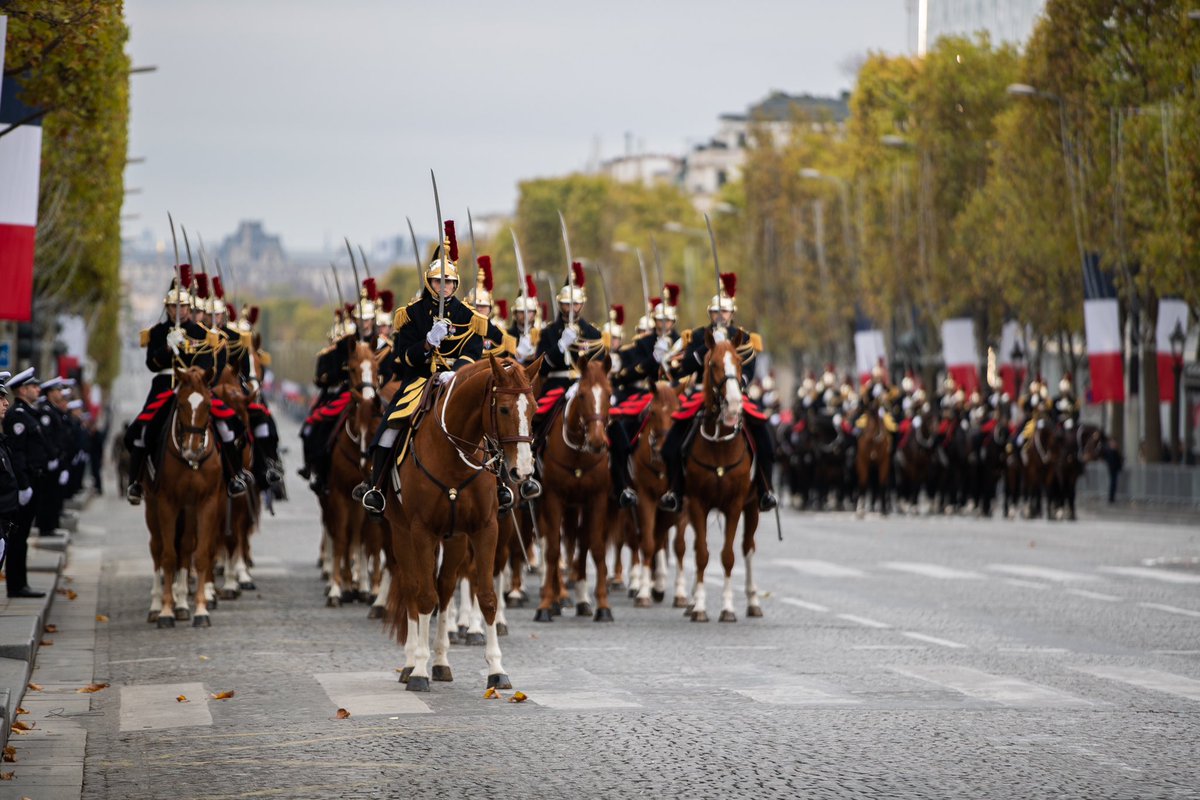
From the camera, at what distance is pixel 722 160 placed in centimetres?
17938

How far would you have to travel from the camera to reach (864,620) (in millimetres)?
19656

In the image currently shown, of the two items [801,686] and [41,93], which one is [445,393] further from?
[41,93]

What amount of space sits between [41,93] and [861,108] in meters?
54.2

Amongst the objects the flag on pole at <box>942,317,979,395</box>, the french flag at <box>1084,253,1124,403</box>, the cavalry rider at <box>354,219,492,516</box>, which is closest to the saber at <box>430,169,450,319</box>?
the cavalry rider at <box>354,219,492,516</box>

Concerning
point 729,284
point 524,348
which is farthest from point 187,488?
point 729,284

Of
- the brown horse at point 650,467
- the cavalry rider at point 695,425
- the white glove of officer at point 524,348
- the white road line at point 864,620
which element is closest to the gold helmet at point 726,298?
A: the cavalry rider at point 695,425

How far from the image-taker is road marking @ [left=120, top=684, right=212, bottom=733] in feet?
41.6

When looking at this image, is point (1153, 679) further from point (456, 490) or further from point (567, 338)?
point (567, 338)

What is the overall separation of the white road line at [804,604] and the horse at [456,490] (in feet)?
22.3

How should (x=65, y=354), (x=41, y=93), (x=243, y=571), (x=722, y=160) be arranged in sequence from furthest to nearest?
(x=722, y=160)
(x=65, y=354)
(x=41, y=93)
(x=243, y=571)

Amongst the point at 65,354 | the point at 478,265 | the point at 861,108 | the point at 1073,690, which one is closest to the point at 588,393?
the point at 478,265

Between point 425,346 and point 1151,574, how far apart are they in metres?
13.2

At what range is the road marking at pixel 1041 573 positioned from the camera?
82.7 ft

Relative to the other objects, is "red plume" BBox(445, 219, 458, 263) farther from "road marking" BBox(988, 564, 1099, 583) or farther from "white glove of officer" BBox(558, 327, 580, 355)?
"road marking" BBox(988, 564, 1099, 583)
